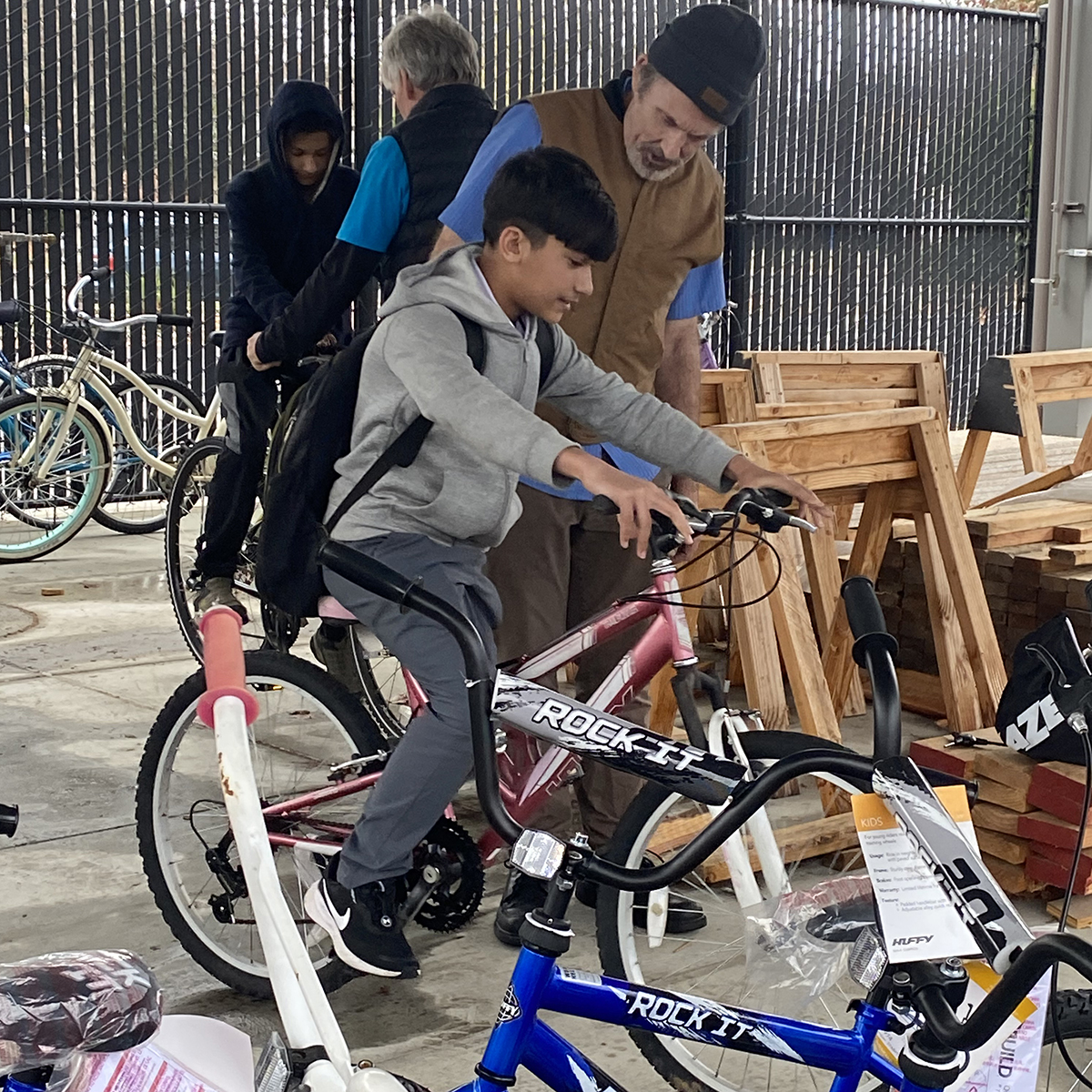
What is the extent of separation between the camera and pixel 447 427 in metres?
2.45

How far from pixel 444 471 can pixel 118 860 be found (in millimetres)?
1618

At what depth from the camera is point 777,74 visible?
11422 mm

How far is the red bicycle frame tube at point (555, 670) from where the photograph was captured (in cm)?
290

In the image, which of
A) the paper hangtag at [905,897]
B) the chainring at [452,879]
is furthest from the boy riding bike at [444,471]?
the paper hangtag at [905,897]

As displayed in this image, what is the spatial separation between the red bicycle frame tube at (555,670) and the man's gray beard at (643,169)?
88 centimetres

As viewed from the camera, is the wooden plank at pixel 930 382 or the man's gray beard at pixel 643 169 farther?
the wooden plank at pixel 930 382

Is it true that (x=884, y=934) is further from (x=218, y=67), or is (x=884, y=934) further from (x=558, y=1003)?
(x=218, y=67)

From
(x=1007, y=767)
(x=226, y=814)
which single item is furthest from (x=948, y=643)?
(x=226, y=814)

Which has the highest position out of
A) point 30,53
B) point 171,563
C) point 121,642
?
point 30,53

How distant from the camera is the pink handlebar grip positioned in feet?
3.66

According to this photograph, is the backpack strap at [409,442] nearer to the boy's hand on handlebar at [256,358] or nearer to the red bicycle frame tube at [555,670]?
the red bicycle frame tube at [555,670]

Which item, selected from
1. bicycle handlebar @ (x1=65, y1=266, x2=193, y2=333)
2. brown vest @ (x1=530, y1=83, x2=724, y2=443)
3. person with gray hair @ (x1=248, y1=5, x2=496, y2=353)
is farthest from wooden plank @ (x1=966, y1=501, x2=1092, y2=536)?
bicycle handlebar @ (x1=65, y1=266, x2=193, y2=333)

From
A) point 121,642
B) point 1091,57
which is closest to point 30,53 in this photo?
point 121,642

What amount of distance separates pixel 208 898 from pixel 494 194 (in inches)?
63.5
